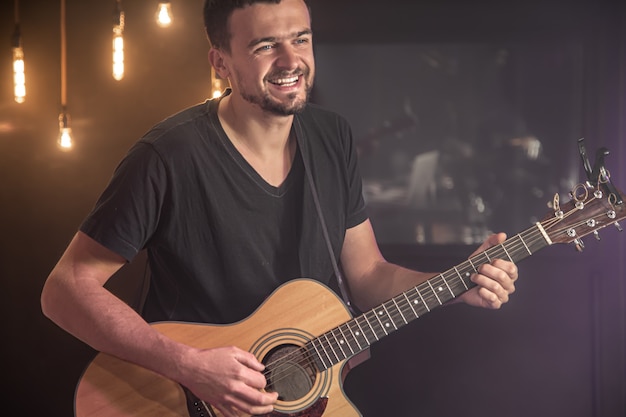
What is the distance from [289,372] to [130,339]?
490 mm

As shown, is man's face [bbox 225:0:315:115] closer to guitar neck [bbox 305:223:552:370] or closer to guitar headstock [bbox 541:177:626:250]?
guitar neck [bbox 305:223:552:370]

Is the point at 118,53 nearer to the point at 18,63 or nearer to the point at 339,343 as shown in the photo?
the point at 18,63

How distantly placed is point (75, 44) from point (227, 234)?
7.56 feet

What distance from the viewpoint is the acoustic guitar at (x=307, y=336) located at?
2.26 m

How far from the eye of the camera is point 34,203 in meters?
4.34

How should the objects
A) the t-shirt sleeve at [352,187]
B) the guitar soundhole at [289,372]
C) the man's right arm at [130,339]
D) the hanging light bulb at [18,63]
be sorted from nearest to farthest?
the man's right arm at [130,339] < the guitar soundhole at [289,372] < the t-shirt sleeve at [352,187] < the hanging light bulb at [18,63]

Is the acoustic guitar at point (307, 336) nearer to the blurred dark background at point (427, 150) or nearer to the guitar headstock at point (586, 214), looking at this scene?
the guitar headstock at point (586, 214)

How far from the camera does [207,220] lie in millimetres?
2506

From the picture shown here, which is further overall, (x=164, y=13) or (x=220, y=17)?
(x=164, y=13)

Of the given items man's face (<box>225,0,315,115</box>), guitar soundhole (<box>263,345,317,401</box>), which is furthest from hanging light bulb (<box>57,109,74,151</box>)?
guitar soundhole (<box>263,345,317,401</box>)

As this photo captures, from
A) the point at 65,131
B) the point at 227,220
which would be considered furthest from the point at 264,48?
the point at 65,131

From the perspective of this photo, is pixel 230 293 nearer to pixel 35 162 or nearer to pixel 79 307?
pixel 79 307

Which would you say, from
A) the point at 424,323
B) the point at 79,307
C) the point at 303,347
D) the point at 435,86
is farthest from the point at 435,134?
the point at 79,307

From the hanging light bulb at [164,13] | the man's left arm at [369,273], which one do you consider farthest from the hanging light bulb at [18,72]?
the man's left arm at [369,273]
